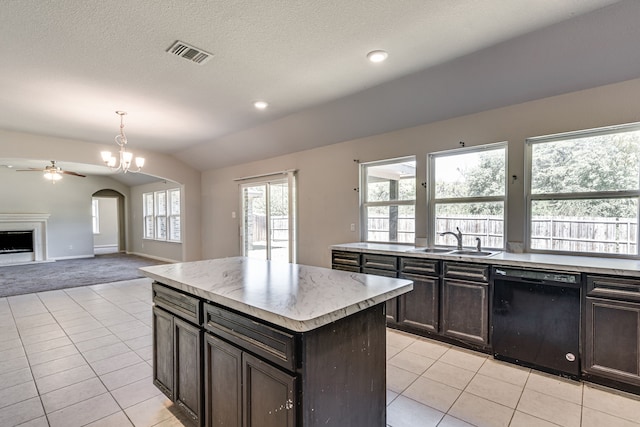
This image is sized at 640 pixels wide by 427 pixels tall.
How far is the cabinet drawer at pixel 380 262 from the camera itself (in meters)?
3.45

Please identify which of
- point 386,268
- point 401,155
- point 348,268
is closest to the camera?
point 386,268

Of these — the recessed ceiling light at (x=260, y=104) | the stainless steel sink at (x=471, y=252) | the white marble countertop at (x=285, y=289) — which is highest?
the recessed ceiling light at (x=260, y=104)

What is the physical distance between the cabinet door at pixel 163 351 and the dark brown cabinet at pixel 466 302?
2.47m

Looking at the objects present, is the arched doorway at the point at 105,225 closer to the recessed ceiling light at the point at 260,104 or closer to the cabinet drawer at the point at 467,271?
the recessed ceiling light at the point at 260,104

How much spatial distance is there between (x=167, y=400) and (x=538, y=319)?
299cm

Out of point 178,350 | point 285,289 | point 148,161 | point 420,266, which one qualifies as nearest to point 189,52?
point 285,289

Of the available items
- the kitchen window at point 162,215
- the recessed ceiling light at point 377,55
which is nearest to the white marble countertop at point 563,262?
the recessed ceiling light at point 377,55

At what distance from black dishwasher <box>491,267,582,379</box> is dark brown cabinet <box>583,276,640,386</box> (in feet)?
0.25

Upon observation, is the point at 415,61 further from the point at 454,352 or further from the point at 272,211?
the point at 272,211

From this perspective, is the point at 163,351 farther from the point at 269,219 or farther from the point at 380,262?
the point at 269,219

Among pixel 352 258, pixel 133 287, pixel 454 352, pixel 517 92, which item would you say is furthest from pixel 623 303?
pixel 133 287

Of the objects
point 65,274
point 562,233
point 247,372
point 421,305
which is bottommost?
point 65,274

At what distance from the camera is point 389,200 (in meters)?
4.26

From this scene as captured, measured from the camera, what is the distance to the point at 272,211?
608 cm
